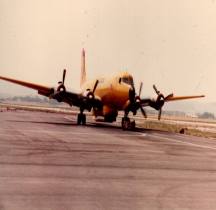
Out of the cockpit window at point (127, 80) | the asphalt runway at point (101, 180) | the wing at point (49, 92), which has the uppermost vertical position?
the cockpit window at point (127, 80)

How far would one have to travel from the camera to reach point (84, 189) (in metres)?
6.66

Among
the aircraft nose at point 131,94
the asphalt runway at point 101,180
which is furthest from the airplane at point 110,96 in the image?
the asphalt runway at point 101,180

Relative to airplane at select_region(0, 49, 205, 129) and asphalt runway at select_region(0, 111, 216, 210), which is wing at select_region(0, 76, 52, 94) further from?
→ asphalt runway at select_region(0, 111, 216, 210)

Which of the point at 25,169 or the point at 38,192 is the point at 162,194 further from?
the point at 25,169

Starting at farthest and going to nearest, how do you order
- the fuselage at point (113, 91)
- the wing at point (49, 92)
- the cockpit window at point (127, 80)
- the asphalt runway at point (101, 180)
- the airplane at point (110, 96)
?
the wing at point (49, 92) < the cockpit window at point (127, 80) < the fuselage at point (113, 91) < the airplane at point (110, 96) < the asphalt runway at point (101, 180)

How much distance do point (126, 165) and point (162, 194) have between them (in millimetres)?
3272

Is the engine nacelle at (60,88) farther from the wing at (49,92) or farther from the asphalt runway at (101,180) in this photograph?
the asphalt runway at (101,180)

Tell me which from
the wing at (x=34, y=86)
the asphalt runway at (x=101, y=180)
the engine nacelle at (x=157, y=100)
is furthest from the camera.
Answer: the engine nacelle at (x=157, y=100)

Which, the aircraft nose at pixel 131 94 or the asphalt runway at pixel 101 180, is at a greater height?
the aircraft nose at pixel 131 94

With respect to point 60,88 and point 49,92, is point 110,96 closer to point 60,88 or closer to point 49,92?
point 60,88

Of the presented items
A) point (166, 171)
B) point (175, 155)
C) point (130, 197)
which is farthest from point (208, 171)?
point (130, 197)

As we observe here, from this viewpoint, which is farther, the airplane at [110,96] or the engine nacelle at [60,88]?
the engine nacelle at [60,88]

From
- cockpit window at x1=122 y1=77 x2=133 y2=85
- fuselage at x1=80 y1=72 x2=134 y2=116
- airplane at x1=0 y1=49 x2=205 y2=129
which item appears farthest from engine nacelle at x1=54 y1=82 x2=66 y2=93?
cockpit window at x1=122 y1=77 x2=133 y2=85

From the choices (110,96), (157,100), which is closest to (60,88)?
(110,96)
